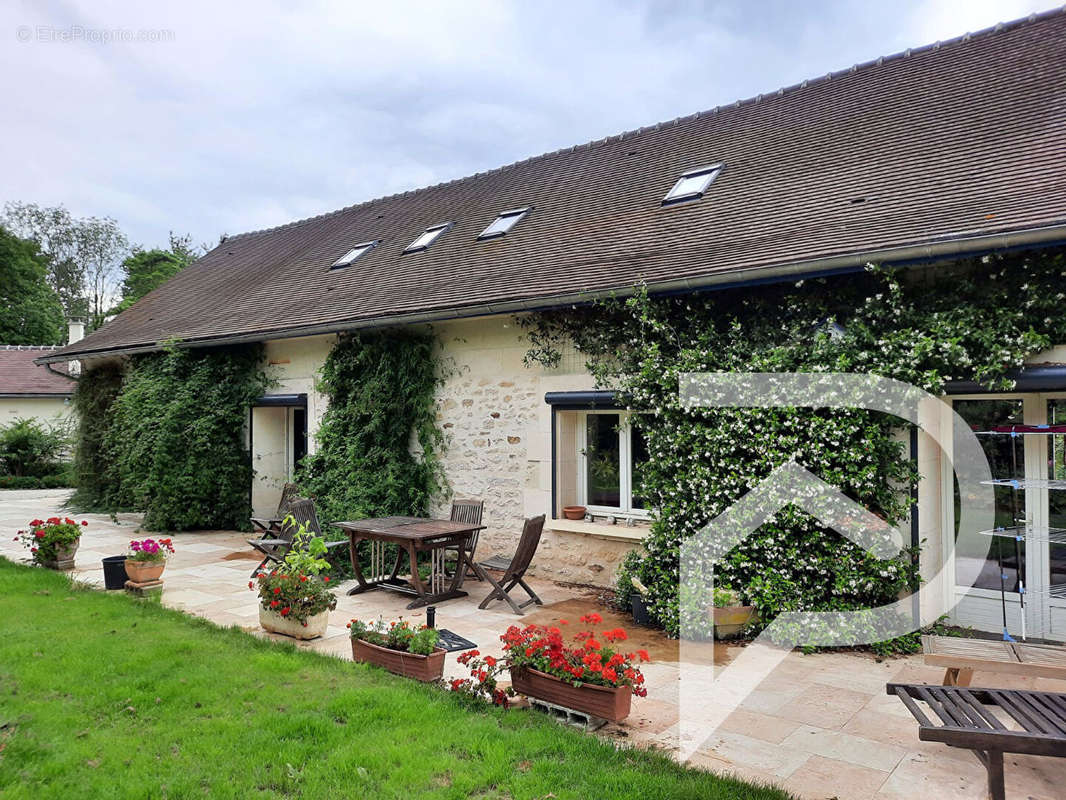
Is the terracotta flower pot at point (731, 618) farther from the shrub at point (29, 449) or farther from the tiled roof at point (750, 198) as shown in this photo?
the shrub at point (29, 449)

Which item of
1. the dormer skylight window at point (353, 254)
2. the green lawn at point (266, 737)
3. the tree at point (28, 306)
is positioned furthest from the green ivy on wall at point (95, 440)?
the tree at point (28, 306)

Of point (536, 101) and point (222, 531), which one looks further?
point (536, 101)

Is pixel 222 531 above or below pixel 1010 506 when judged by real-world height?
below

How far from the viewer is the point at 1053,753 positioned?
2580 millimetres

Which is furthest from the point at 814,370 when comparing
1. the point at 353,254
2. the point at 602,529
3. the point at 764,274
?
the point at 353,254

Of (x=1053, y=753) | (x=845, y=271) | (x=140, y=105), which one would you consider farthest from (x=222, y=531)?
(x=1053, y=753)

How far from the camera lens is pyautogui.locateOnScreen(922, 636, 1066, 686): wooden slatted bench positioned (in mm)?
3402

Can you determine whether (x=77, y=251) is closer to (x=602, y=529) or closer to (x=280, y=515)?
(x=280, y=515)

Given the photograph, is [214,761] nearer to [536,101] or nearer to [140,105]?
[140,105]

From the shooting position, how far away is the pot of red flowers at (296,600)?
5.05 meters

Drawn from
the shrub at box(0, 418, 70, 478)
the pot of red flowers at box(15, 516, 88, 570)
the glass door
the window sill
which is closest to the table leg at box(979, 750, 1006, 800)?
the glass door

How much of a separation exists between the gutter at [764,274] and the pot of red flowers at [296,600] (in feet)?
9.52

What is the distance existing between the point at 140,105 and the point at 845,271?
10829 mm

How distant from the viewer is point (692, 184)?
7906mm
